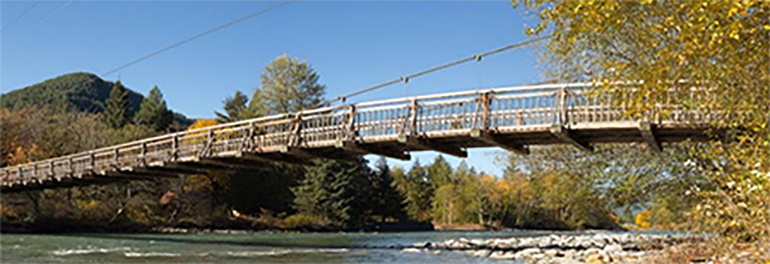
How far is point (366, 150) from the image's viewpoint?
708 inches

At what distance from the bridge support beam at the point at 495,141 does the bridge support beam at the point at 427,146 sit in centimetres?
136

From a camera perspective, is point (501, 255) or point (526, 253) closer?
point (526, 253)

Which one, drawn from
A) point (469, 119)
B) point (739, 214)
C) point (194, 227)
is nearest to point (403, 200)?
point (194, 227)

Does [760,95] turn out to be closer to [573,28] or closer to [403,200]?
[573,28]

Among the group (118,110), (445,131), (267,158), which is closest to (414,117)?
(445,131)

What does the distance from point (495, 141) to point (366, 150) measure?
384 centimetres

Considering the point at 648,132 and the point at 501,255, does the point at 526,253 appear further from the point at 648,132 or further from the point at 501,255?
the point at 648,132

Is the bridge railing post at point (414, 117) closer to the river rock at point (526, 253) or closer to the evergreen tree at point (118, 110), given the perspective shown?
the river rock at point (526, 253)

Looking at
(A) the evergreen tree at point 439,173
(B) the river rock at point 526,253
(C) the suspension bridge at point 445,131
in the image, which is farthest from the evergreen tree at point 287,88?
(B) the river rock at point 526,253

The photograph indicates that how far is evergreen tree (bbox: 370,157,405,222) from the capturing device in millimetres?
51031

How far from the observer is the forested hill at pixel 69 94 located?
90.4m

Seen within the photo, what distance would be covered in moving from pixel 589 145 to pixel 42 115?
3825 centimetres

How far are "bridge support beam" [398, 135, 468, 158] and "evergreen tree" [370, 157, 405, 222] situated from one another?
109ft

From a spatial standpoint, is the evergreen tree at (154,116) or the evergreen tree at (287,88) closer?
the evergreen tree at (287,88)
